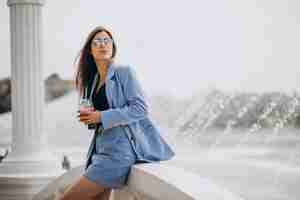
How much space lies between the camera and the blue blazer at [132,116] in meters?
2.85

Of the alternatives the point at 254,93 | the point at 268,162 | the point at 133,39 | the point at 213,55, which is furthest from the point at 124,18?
the point at 268,162

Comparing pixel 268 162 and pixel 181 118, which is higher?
pixel 181 118

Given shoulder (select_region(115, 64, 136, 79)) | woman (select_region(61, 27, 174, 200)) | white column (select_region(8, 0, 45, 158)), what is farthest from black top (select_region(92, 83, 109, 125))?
white column (select_region(8, 0, 45, 158))

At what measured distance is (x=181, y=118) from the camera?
846 centimetres

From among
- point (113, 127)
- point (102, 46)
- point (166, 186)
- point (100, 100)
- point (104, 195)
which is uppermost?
point (102, 46)

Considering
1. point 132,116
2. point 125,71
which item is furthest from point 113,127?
point 125,71

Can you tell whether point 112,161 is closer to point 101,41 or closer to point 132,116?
point 132,116

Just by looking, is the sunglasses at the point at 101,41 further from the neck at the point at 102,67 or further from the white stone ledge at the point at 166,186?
the white stone ledge at the point at 166,186

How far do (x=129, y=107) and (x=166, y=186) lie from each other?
39cm

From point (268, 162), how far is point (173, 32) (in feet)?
6.68

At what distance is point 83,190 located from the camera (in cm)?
289

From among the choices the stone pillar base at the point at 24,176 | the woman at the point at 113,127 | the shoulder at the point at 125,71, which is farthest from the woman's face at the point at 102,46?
the stone pillar base at the point at 24,176

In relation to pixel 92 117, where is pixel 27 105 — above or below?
below

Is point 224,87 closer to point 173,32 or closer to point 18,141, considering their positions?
point 173,32
